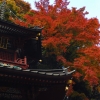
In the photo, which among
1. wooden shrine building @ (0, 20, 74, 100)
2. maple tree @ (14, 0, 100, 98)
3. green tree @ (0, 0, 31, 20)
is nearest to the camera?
wooden shrine building @ (0, 20, 74, 100)

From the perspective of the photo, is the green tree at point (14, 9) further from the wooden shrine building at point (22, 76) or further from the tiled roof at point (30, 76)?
→ the tiled roof at point (30, 76)

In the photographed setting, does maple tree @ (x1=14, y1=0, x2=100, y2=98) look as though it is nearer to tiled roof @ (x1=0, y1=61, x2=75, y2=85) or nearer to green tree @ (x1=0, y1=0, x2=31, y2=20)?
green tree @ (x1=0, y1=0, x2=31, y2=20)

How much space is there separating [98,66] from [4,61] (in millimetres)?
14242

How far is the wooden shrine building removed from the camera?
352 inches

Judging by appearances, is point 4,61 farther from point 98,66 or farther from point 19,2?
point 19,2

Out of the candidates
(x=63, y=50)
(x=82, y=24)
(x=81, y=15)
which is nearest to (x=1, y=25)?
(x=63, y=50)

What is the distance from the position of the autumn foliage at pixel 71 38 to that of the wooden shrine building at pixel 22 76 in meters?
11.3

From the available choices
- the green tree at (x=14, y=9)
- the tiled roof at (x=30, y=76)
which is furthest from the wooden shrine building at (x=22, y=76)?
the green tree at (x=14, y=9)

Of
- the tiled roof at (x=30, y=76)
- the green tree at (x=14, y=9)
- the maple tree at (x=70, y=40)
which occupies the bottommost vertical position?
the tiled roof at (x=30, y=76)

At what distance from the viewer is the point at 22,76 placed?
8961mm

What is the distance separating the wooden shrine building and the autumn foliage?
11.3 m

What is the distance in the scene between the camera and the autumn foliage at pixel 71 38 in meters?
23.3

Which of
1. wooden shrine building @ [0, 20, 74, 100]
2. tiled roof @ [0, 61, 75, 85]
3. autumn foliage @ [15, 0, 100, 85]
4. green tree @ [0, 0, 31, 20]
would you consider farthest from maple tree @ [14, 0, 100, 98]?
tiled roof @ [0, 61, 75, 85]

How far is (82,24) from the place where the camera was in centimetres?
2559
